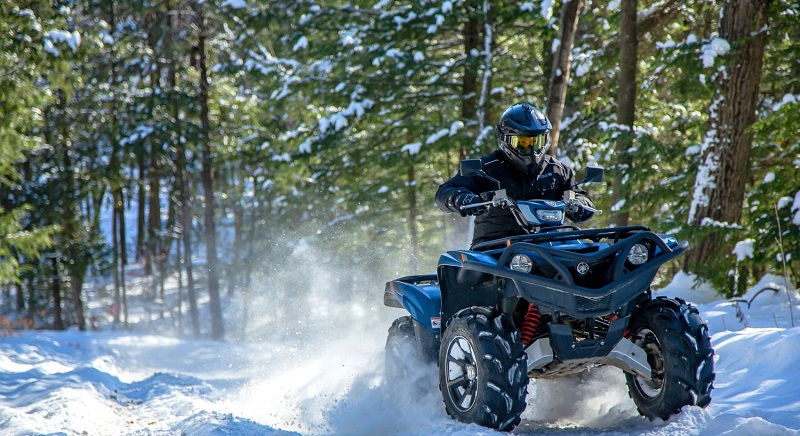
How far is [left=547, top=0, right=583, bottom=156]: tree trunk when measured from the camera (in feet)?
43.2

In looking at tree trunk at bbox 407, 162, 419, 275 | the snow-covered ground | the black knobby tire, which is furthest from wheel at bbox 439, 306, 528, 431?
tree trunk at bbox 407, 162, 419, 275

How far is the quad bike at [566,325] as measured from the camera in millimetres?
4609

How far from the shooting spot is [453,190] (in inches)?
224

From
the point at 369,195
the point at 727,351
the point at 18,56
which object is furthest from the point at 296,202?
the point at 727,351

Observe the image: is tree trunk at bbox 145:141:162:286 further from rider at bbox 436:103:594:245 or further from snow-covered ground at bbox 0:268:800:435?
rider at bbox 436:103:594:245

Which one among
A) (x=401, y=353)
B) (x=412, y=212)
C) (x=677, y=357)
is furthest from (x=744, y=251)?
(x=412, y=212)

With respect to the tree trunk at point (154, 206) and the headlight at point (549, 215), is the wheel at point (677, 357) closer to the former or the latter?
the headlight at point (549, 215)

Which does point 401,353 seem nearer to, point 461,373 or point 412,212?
point 461,373

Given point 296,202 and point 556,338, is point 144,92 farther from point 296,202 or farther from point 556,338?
point 556,338

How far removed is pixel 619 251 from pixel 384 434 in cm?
226

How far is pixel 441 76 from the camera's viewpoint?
17688 millimetres

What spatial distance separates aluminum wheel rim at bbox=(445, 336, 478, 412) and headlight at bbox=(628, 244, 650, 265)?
4.01 feet

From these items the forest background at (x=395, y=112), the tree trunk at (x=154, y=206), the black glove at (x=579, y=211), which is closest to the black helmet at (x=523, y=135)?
the black glove at (x=579, y=211)

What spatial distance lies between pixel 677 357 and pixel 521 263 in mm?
1155
